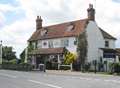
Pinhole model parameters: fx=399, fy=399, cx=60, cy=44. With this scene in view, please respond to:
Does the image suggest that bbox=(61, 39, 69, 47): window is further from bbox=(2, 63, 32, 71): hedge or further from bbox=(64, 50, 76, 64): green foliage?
bbox=(2, 63, 32, 71): hedge

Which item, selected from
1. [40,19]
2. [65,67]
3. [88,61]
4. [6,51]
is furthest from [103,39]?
[6,51]

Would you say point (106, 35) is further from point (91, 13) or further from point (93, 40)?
point (91, 13)

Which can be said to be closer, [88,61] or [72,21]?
[88,61]

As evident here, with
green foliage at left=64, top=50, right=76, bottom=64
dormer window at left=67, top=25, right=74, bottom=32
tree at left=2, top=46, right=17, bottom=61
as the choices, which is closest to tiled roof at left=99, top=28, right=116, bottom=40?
dormer window at left=67, top=25, right=74, bottom=32

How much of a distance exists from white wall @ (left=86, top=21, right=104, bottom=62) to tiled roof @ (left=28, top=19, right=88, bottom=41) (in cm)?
141

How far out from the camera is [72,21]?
73.9 meters

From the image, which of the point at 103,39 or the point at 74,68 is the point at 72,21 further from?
the point at 74,68

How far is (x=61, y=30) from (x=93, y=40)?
7.17 meters

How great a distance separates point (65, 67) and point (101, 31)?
40.5ft

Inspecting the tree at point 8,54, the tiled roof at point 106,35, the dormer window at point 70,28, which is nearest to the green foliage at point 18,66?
the dormer window at point 70,28

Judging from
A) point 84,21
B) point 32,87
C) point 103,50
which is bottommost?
point 32,87

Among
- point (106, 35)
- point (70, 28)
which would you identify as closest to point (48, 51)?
point (70, 28)

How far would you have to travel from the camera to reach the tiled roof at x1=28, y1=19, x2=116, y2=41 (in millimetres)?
68606

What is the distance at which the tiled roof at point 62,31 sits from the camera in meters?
68.6
